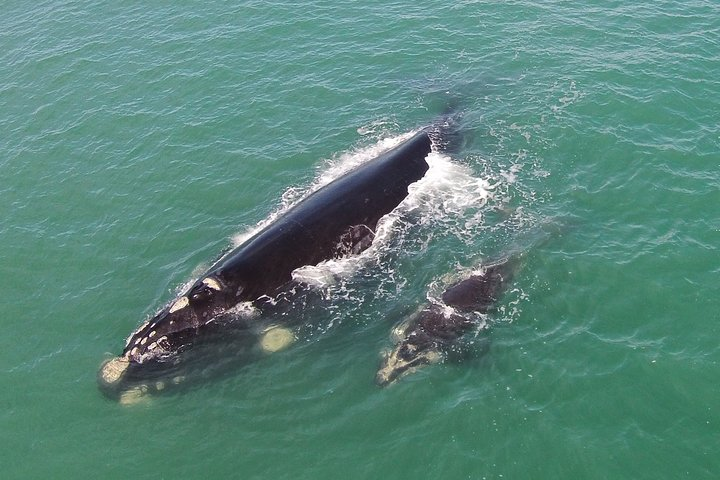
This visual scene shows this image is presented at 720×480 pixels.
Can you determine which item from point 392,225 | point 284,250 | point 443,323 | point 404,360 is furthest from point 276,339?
point 392,225

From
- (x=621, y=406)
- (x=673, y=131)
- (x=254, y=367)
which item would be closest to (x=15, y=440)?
(x=254, y=367)

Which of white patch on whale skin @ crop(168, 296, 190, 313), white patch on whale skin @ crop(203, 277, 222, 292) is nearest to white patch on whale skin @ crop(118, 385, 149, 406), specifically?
white patch on whale skin @ crop(168, 296, 190, 313)

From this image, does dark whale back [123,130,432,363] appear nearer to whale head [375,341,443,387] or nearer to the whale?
the whale

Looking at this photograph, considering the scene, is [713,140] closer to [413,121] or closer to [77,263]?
[413,121]

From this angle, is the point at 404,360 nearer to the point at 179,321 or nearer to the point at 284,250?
the point at 284,250

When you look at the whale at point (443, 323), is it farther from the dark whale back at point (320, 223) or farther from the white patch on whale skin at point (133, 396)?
the white patch on whale skin at point (133, 396)

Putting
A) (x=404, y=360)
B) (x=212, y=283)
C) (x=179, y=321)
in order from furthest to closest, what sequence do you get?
(x=212, y=283), (x=179, y=321), (x=404, y=360)
